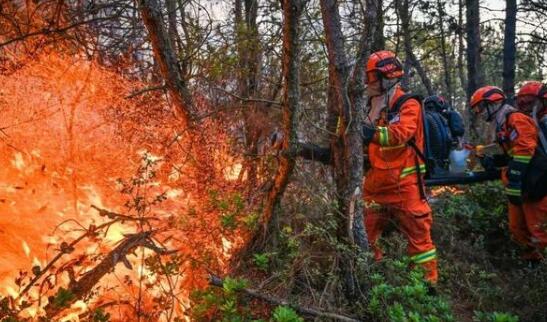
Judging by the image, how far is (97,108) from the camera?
5.34 m

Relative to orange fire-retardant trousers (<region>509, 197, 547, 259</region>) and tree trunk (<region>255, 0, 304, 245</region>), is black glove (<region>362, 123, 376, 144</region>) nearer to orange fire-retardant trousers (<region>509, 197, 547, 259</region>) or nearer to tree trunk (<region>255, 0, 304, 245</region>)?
tree trunk (<region>255, 0, 304, 245</region>)

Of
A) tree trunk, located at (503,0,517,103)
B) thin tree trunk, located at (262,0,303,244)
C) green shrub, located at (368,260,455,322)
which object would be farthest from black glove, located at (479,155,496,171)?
tree trunk, located at (503,0,517,103)

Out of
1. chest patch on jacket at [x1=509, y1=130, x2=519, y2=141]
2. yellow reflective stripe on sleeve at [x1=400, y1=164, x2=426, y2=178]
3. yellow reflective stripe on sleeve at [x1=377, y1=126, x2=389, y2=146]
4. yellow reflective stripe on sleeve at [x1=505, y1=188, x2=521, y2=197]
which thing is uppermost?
yellow reflective stripe on sleeve at [x1=377, y1=126, x2=389, y2=146]

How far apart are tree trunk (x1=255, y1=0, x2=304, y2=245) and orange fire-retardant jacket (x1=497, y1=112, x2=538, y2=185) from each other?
2.94 m

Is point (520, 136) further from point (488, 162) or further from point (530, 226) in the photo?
point (530, 226)

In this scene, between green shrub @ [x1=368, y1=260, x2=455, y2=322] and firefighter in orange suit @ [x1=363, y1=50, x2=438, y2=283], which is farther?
firefighter in orange suit @ [x1=363, y1=50, x2=438, y2=283]

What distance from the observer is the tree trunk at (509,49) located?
396 inches

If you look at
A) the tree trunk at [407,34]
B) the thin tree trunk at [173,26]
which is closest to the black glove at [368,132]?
the tree trunk at [407,34]

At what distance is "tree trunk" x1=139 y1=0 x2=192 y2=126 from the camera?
461 cm

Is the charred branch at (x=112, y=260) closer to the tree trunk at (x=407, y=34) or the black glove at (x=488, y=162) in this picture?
the tree trunk at (x=407, y=34)

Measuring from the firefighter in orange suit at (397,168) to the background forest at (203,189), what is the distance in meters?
0.35

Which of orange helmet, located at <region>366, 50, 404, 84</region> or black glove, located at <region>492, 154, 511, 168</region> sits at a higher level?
orange helmet, located at <region>366, 50, 404, 84</region>

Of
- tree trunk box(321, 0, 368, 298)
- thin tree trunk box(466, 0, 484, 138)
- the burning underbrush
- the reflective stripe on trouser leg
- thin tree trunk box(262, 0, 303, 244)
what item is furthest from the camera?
thin tree trunk box(466, 0, 484, 138)

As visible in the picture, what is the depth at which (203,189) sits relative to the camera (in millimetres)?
4812
